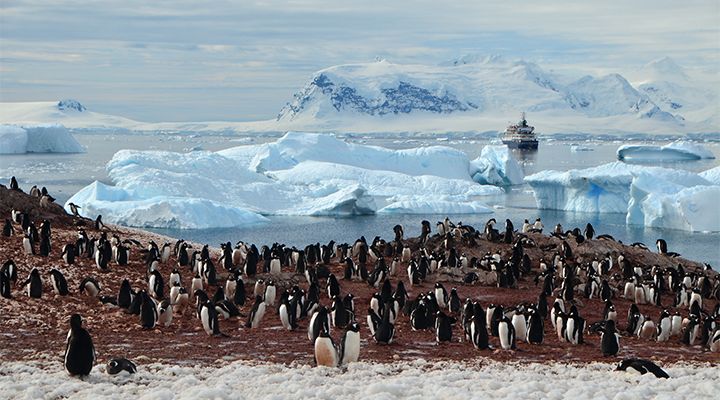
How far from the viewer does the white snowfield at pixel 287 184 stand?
3575 cm

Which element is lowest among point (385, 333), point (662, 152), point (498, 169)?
point (385, 333)

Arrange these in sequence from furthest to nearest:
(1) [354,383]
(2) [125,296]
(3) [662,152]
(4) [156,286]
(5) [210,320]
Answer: (3) [662,152], (4) [156,286], (2) [125,296], (5) [210,320], (1) [354,383]

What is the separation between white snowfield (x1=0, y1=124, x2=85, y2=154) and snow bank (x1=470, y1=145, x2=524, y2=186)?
46050mm

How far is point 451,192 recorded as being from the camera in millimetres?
49406

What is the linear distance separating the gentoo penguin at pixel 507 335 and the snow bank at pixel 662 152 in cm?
6654

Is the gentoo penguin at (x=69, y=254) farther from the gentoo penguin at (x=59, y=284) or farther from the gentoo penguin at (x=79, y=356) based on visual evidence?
the gentoo penguin at (x=79, y=356)

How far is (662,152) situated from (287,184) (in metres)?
40.7

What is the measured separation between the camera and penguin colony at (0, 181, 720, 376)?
11742 mm

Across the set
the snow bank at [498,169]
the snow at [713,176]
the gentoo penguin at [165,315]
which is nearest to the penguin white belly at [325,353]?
the gentoo penguin at [165,315]

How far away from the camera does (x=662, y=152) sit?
254ft

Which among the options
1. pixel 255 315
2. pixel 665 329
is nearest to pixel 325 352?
pixel 255 315

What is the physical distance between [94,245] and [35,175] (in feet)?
152

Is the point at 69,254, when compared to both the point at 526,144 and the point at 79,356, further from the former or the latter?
the point at 526,144

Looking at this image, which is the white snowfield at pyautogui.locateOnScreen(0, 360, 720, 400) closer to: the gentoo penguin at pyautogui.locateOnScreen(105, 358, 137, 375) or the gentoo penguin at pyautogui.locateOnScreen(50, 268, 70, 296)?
the gentoo penguin at pyautogui.locateOnScreen(105, 358, 137, 375)
